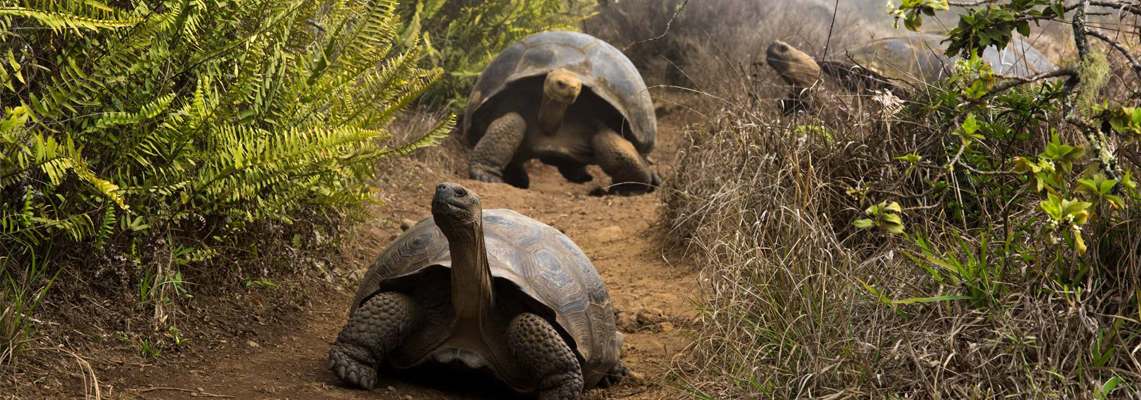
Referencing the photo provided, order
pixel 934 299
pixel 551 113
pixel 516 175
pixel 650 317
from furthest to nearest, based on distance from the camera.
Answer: pixel 516 175, pixel 551 113, pixel 650 317, pixel 934 299

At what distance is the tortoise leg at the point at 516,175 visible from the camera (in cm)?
777

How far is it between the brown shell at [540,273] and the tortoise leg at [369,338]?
0.10m

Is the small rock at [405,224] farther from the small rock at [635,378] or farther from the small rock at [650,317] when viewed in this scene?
the small rock at [635,378]

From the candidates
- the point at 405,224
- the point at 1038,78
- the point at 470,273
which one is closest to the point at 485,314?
the point at 470,273

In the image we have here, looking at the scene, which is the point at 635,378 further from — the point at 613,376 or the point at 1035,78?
the point at 1035,78

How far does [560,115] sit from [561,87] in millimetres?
429

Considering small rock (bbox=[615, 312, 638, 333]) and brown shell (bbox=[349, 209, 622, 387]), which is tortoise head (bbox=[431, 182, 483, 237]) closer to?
brown shell (bbox=[349, 209, 622, 387])

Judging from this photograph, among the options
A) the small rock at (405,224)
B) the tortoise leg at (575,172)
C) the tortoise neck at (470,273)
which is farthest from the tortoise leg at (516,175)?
the tortoise neck at (470,273)

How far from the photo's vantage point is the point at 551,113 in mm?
7488

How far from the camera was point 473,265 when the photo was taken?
119 inches

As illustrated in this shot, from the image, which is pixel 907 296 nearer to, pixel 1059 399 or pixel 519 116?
pixel 1059 399

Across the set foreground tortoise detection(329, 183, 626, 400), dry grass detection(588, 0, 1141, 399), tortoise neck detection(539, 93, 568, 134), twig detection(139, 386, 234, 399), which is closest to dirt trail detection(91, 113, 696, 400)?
twig detection(139, 386, 234, 399)

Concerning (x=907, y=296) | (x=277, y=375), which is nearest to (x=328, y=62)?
(x=277, y=375)

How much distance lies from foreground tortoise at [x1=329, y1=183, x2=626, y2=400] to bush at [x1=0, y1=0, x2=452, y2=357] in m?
0.44
